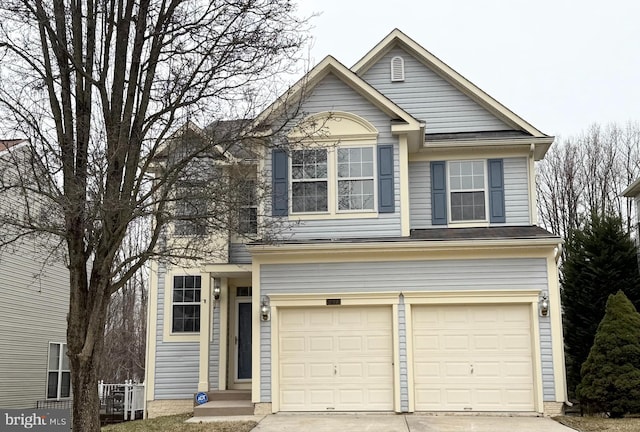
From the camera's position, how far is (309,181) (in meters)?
15.7

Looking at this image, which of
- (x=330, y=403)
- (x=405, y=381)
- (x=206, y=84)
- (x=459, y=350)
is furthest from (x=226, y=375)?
(x=206, y=84)

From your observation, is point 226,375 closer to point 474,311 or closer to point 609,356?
point 474,311

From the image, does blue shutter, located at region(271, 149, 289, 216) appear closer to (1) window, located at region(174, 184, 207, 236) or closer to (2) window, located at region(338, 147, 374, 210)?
(2) window, located at region(338, 147, 374, 210)

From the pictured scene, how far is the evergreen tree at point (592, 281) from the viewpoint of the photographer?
Result: 61.3ft

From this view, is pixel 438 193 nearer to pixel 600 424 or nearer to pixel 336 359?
pixel 336 359

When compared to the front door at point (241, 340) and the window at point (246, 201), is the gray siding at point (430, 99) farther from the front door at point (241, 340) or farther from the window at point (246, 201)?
the window at point (246, 201)

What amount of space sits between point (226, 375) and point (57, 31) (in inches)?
343

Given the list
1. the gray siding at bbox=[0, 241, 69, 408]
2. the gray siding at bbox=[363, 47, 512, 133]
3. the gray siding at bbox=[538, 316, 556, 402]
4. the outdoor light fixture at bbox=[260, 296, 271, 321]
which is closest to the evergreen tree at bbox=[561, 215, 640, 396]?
the gray siding at bbox=[363, 47, 512, 133]

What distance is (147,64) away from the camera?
449 inches

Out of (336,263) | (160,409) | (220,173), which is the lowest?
(160,409)

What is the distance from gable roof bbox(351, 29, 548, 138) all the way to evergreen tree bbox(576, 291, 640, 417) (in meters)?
4.95

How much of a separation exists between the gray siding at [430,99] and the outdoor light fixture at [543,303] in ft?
16.0

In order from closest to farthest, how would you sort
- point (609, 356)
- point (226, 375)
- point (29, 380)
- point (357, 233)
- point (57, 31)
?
point (57, 31) → point (609, 356) → point (357, 233) → point (226, 375) → point (29, 380)

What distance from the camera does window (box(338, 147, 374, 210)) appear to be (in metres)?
15.6
